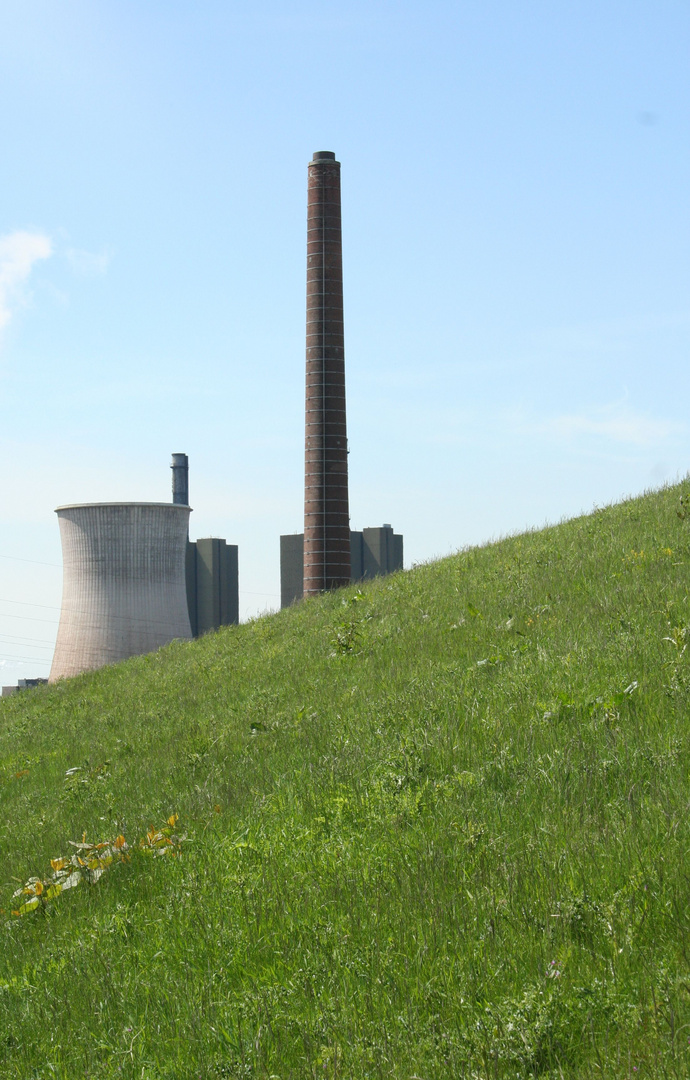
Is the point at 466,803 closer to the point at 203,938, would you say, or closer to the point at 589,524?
the point at 203,938

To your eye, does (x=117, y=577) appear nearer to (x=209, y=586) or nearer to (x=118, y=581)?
(x=118, y=581)

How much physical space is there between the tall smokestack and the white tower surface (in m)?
6.20

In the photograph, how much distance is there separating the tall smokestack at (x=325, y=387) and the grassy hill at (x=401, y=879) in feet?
A: 48.9

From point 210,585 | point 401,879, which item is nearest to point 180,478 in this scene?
point 210,585

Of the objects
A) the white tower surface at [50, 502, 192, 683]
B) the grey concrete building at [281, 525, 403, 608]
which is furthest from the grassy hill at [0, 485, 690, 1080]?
the grey concrete building at [281, 525, 403, 608]

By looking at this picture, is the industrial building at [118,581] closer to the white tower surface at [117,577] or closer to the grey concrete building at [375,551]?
the white tower surface at [117,577]

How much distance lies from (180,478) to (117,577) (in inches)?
719

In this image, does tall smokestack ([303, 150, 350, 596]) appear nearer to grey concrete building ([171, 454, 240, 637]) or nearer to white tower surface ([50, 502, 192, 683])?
white tower surface ([50, 502, 192, 683])

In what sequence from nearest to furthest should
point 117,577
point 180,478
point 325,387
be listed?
point 325,387 < point 117,577 < point 180,478

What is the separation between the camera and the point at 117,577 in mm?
27797

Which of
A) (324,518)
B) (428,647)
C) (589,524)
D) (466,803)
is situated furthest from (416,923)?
(324,518)

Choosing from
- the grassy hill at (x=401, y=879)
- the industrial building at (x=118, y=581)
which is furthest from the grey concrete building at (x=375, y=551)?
the grassy hill at (x=401, y=879)

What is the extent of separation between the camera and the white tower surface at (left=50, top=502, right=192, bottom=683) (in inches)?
1094

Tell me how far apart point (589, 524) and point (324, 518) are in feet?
35.5
